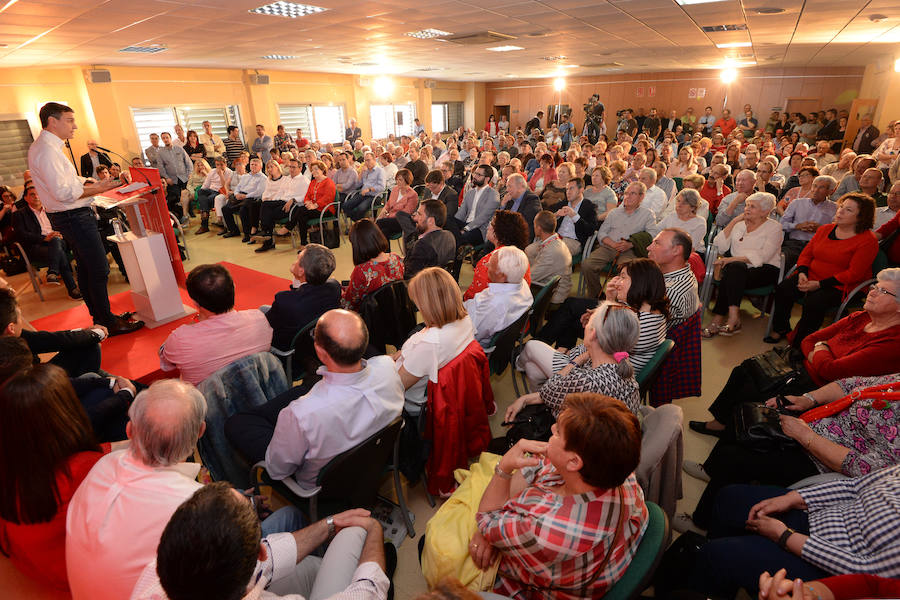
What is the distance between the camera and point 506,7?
199 inches

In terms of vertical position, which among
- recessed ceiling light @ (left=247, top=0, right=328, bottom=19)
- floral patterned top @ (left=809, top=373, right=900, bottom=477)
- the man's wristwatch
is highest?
recessed ceiling light @ (left=247, top=0, right=328, bottom=19)

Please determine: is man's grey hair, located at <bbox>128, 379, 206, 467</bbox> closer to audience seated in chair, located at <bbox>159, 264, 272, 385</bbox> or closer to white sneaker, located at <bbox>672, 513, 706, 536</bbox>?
audience seated in chair, located at <bbox>159, 264, 272, 385</bbox>

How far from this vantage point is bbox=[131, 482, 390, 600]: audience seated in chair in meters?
0.89

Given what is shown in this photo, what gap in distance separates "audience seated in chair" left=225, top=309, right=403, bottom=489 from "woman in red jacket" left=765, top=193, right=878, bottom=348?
3.47 meters

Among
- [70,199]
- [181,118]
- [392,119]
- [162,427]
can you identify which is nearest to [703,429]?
[162,427]

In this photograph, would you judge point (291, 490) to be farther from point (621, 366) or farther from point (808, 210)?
point (808, 210)

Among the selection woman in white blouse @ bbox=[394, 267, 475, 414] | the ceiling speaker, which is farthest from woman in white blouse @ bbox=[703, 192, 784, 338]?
the ceiling speaker

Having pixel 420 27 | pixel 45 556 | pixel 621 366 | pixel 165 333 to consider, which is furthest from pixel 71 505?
pixel 420 27

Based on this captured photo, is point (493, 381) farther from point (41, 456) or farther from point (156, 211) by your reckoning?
point (156, 211)

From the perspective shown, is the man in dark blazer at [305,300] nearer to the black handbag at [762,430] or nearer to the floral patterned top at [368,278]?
the floral patterned top at [368,278]

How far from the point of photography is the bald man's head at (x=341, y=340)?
69.7 inches

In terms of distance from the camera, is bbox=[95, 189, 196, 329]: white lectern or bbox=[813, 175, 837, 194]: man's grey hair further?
bbox=[813, 175, 837, 194]: man's grey hair

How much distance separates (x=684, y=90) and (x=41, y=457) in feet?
65.3

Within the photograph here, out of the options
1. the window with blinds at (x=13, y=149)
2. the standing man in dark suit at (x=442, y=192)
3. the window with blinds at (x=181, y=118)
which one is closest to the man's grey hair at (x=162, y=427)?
the standing man in dark suit at (x=442, y=192)
